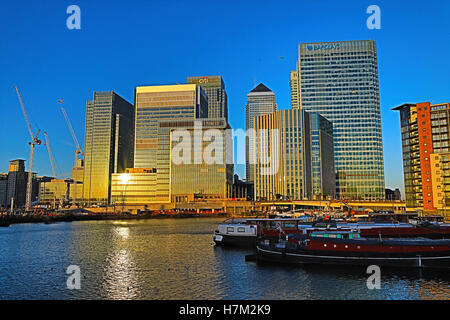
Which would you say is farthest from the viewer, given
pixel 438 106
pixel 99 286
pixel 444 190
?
pixel 438 106

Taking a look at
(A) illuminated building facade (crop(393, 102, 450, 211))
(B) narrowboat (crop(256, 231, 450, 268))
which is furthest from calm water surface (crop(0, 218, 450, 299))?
(A) illuminated building facade (crop(393, 102, 450, 211))

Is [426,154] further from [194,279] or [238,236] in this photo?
[194,279]

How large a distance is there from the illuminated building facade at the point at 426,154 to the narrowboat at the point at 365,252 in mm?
99474

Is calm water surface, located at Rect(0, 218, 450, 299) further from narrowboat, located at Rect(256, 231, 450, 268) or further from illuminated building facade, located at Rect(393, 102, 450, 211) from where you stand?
illuminated building facade, located at Rect(393, 102, 450, 211)

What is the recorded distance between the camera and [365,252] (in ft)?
160

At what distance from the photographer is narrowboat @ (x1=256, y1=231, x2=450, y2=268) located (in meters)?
47.0

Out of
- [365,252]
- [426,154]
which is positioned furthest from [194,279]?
[426,154]

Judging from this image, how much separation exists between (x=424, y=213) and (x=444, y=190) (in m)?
12.1

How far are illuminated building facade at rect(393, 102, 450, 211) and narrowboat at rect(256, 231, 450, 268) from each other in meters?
99.5

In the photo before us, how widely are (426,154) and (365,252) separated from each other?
121 m
